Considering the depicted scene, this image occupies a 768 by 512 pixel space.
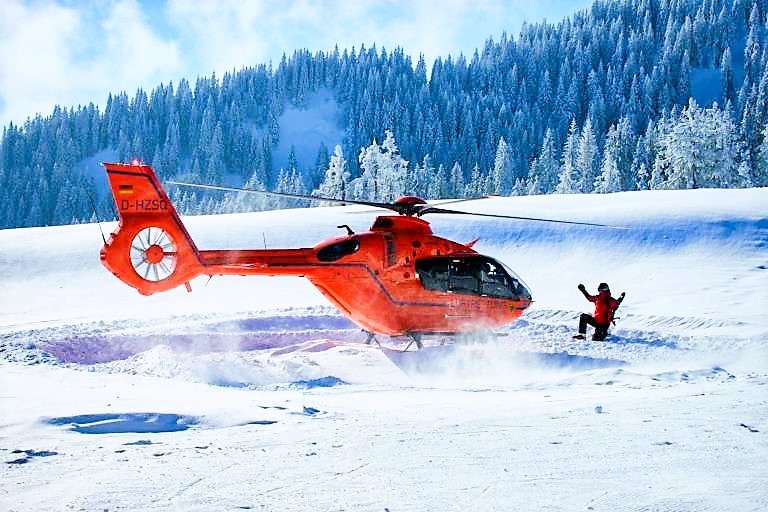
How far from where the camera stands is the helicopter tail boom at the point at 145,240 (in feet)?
34.8

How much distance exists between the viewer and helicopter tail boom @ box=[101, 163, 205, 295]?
10.6 meters

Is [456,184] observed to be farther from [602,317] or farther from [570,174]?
[602,317]

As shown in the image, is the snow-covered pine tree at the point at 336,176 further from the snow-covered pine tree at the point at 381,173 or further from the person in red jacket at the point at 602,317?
the person in red jacket at the point at 602,317

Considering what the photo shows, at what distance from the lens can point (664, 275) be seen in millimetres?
16750

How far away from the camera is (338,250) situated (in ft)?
37.4

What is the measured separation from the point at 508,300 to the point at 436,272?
1.63 metres

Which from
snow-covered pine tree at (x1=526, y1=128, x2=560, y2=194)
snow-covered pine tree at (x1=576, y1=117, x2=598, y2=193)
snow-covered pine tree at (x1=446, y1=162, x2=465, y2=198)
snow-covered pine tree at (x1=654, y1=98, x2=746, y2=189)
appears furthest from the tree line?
snow-covered pine tree at (x1=654, y1=98, x2=746, y2=189)

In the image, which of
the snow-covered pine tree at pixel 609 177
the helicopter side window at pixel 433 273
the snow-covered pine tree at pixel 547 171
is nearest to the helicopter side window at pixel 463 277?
the helicopter side window at pixel 433 273

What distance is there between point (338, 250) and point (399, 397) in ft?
15.7

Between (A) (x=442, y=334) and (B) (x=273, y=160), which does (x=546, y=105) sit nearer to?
(B) (x=273, y=160)

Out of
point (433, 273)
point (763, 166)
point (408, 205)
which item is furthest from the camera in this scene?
point (763, 166)

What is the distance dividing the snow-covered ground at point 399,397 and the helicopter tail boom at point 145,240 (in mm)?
1499

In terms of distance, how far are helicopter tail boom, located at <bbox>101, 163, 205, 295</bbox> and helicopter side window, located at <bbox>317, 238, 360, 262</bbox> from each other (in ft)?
7.27

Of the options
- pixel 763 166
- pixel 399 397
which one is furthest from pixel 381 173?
pixel 399 397
